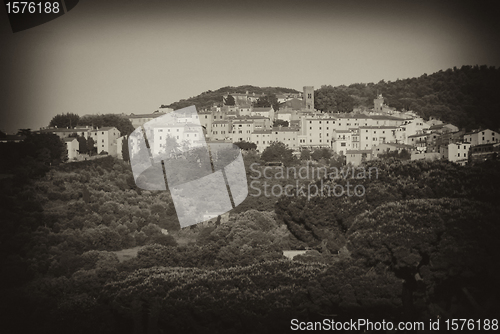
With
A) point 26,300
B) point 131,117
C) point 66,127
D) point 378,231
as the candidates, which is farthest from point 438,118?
point 26,300

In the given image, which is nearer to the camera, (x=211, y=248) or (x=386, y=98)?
(x=211, y=248)

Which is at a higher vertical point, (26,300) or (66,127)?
(66,127)

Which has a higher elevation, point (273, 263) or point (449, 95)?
point (449, 95)

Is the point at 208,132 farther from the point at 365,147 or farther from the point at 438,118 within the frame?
the point at 438,118

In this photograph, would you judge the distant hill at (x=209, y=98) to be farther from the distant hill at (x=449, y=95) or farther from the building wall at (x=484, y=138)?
the building wall at (x=484, y=138)

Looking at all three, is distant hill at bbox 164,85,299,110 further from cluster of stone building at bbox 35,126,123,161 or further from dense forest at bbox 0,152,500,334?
dense forest at bbox 0,152,500,334

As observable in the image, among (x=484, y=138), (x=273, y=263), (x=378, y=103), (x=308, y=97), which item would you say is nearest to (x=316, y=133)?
(x=308, y=97)

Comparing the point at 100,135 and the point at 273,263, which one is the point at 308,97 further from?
the point at 273,263
